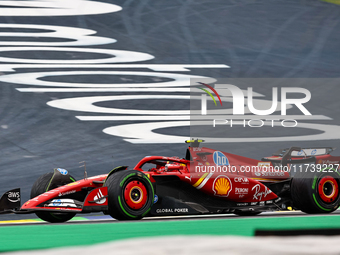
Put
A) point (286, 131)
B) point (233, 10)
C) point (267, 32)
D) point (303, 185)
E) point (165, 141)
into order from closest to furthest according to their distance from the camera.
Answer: point (303, 185)
point (165, 141)
point (286, 131)
point (267, 32)
point (233, 10)

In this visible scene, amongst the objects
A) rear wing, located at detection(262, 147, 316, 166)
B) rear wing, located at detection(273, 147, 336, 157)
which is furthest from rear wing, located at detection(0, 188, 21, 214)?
rear wing, located at detection(273, 147, 336, 157)

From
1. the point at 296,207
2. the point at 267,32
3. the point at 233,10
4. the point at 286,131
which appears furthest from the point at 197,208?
the point at 233,10

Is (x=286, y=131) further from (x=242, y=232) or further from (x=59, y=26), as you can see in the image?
(x=242, y=232)

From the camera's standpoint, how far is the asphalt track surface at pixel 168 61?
1573 cm

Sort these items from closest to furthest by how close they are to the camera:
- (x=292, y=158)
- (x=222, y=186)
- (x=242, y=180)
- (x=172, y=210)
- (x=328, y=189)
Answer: (x=172, y=210)
(x=222, y=186)
(x=242, y=180)
(x=328, y=189)
(x=292, y=158)

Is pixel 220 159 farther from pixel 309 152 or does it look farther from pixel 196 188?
pixel 309 152

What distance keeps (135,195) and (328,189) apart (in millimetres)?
3501

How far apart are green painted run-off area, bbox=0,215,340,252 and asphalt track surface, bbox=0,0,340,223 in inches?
180

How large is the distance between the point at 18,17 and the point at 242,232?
22.8 metres

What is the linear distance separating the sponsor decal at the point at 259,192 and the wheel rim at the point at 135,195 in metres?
2.03

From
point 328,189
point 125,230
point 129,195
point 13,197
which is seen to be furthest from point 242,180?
point 13,197

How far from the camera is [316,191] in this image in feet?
29.2

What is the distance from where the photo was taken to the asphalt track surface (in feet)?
51.6

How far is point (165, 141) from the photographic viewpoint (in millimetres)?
16672
